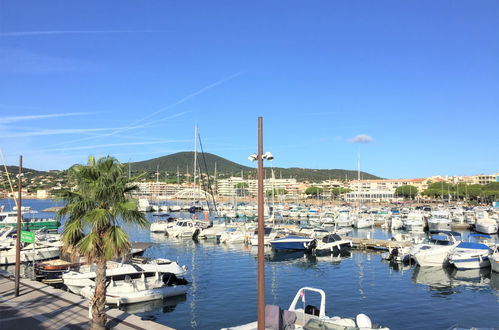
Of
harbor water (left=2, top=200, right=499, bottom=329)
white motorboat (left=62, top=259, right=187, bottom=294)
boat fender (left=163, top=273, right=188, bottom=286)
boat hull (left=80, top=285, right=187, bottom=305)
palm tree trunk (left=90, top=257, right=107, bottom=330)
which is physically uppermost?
palm tree trunk (left=90, top=257, right=107, bottom=330)

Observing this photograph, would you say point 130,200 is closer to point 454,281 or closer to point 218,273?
point 218,273

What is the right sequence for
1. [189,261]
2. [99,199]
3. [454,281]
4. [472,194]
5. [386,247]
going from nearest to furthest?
[99,199], [454,281], [189,261], [386,247], [472,194]

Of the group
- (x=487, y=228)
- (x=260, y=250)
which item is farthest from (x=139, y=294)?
(x=487, y=228)

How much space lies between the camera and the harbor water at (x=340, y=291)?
24453mm

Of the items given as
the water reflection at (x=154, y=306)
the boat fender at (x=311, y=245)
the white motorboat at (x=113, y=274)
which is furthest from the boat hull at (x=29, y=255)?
the boat fender at (x=311, y=245)

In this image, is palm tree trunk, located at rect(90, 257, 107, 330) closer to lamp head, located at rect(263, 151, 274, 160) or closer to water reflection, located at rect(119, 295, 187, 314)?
lamp head, located at rect(263, 151, 274, 160)

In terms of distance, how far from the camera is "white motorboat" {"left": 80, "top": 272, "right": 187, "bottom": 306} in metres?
25.6

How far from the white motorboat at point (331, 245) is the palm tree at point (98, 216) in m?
35.7

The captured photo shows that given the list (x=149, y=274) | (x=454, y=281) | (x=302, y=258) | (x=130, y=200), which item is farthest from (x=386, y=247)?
(x=130, y=200)

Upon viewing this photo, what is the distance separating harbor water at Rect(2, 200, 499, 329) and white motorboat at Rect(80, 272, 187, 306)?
502 millimetres

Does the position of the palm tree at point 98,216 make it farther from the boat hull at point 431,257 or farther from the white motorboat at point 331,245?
the white motorboat at point 331,245

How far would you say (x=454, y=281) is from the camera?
34.8 metres

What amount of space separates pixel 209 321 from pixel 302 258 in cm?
2437

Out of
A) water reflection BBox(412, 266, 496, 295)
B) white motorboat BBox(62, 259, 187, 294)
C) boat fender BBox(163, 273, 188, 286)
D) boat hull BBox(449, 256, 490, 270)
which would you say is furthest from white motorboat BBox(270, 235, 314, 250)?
white motorboat BBox(62, 259, 187, 294)
